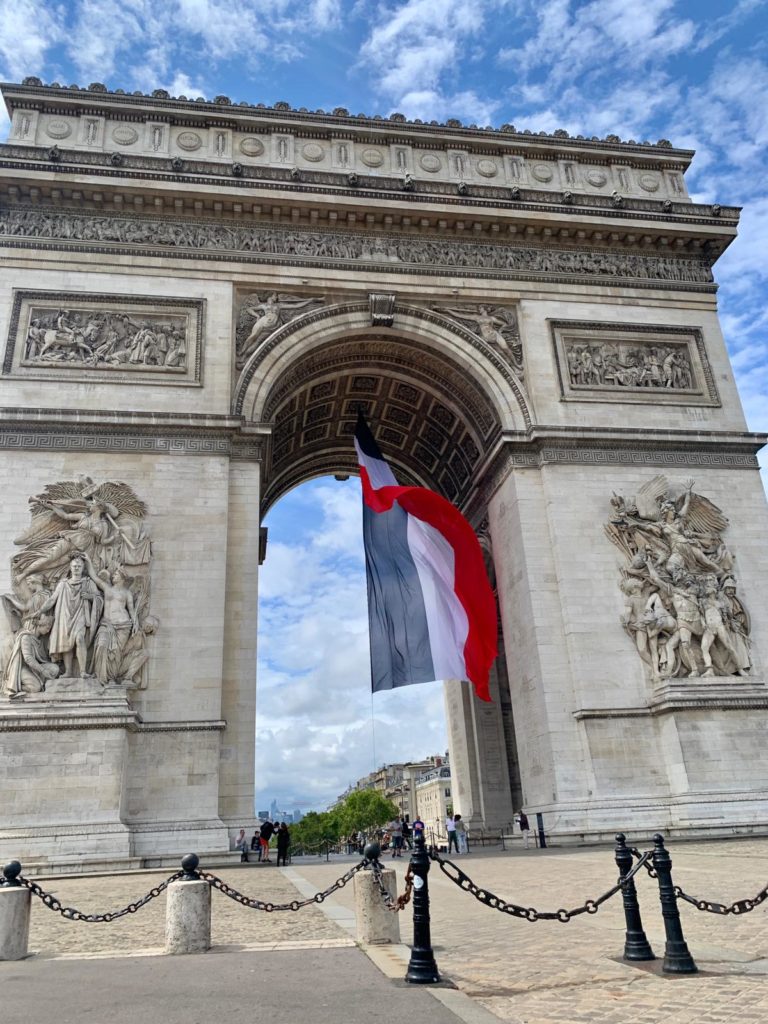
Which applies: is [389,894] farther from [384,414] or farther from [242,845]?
[384,414]

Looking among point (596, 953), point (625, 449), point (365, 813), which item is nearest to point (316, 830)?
point (365, 813)

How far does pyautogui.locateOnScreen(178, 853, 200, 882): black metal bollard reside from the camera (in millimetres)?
6602

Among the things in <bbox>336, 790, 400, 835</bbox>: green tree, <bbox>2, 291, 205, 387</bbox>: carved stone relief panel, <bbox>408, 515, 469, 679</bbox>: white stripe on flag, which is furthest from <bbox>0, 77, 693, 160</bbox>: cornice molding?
<bbox>336, 790, 400, 835</bbox>: green tree

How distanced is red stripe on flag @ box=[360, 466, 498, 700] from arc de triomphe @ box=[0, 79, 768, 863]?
39.4 inches

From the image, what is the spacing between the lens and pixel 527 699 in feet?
62.5

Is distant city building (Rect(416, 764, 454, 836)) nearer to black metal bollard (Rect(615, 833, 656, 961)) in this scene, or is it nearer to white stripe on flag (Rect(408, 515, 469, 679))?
white stripe on flag (Rect(408, 515, 469, 679))

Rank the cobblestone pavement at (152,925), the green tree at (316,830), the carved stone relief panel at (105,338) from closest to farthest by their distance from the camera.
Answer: the cobblestone pavement at (152,925) → the carved stone relief panel at (105,338) → the green tree at (316,830)

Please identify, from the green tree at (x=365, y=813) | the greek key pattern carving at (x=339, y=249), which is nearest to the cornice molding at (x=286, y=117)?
the greek key pattern carving at (x=339, y=249)

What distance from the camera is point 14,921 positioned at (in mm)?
6570

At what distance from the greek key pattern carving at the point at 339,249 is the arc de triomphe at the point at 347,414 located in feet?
0.28

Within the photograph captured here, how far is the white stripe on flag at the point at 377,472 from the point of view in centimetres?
2073

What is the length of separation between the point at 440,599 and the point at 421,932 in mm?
13695

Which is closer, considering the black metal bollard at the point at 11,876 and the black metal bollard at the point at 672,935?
the black metal bollard at the point at 672,935

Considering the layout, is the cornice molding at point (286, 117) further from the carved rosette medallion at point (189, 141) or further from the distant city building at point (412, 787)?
the distant city building at point (412, 787)
